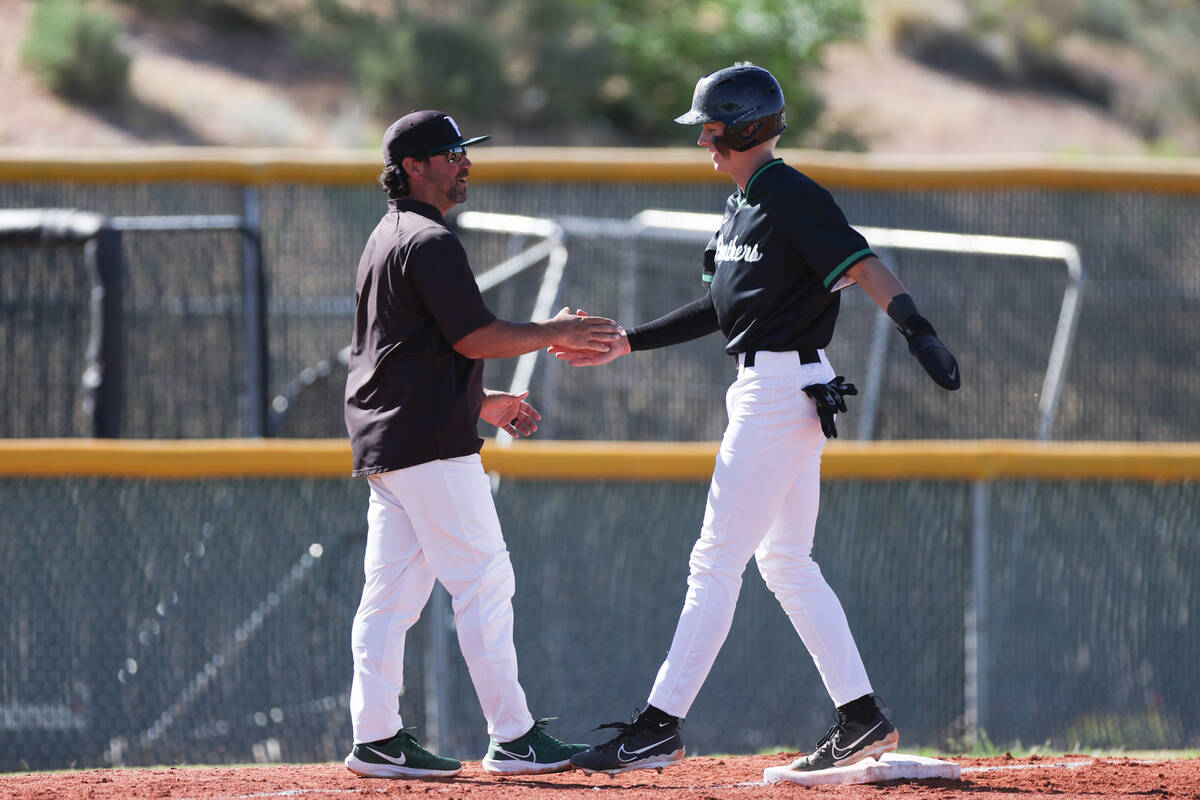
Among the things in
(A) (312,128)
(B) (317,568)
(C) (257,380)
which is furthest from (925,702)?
(A) (312,128)

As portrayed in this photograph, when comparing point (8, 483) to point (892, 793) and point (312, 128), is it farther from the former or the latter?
point (312, 128)

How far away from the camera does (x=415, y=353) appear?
407cm

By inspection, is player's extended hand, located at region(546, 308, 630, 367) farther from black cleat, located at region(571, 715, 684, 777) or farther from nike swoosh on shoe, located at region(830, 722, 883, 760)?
nike swoosh on shoe, located at region(830, 722, 883, 760)

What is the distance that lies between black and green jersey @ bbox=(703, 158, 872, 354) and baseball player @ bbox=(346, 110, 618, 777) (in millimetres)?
484

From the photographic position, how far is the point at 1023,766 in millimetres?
4492

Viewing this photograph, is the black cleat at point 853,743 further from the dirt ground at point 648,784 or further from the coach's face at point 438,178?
the coach's face at point 438,178

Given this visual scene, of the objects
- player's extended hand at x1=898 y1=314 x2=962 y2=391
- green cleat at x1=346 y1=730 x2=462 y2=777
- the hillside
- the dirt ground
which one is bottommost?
the dirt ground

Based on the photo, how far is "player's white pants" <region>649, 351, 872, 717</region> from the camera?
3.96 metres

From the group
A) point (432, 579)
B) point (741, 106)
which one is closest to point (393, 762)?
point (432, 579)

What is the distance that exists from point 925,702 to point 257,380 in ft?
15.4

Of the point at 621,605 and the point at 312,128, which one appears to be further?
the point at 312,128

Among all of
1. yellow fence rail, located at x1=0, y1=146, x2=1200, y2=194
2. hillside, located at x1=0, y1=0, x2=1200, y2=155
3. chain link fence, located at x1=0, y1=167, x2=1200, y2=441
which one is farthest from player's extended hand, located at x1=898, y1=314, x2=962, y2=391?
hillside, located at x1=0, y1=0, x2=1200, y2=155

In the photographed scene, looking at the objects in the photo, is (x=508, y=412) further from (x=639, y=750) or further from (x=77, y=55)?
(x=77, y=55)

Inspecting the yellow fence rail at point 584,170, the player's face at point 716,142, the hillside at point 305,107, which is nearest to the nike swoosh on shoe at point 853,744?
the player's face at point 716,142
